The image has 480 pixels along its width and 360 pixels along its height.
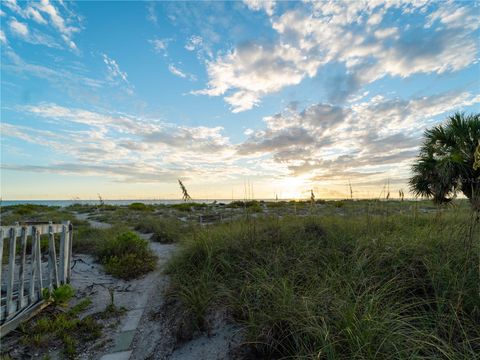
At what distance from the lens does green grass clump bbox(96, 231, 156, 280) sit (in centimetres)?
619

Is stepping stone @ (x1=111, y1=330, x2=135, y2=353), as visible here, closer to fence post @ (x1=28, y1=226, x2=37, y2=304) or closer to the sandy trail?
the sandy trail

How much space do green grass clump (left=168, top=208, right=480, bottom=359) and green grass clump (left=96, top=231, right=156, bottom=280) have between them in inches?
55.3

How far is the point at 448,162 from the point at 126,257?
10.9m

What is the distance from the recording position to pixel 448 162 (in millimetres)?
8898

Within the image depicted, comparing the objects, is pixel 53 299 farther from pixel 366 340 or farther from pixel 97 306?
pixel 366 340

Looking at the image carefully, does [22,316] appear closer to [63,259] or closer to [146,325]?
[63,259]

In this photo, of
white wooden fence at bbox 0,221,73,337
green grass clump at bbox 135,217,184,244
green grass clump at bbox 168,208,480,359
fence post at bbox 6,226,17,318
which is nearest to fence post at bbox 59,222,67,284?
white wooden fence at bbox 0,221,73,337

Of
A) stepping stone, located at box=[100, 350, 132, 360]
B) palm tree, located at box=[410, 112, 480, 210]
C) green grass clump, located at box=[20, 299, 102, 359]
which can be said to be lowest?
stepping stone, located at box=[100, 350, 132, 360]

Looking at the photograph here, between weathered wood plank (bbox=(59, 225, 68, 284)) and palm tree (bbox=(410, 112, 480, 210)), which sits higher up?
palm tree (bbox=(410, 112, 480, 210))

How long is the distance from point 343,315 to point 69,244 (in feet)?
19.2

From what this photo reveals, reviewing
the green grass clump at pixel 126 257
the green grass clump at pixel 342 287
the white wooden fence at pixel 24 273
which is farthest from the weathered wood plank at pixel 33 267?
the green grass clump at pixel 342 287

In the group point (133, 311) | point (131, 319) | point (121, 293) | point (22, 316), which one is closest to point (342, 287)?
point (131, 319)

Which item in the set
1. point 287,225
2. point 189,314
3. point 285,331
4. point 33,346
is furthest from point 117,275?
point 285,331

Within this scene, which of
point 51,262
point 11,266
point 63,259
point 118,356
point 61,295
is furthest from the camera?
point 63,259
